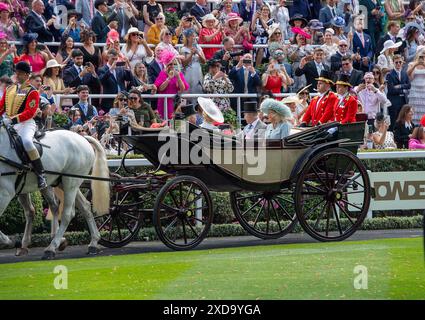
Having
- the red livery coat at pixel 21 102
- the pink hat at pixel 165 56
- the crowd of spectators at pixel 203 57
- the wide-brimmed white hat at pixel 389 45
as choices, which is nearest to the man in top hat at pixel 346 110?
the crowd of spectators at pixel 203 57

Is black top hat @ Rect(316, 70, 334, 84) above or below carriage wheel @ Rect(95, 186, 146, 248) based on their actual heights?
above

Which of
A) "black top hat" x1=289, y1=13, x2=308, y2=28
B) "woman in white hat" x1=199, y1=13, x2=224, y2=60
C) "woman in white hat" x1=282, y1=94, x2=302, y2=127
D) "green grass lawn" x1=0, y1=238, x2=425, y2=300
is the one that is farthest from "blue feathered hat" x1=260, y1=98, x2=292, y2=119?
"black top hat" x1=289, y1=13, x2=308, y2=28

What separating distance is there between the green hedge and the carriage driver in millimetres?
1696

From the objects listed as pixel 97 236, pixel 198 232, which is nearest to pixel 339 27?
pixel 198 232

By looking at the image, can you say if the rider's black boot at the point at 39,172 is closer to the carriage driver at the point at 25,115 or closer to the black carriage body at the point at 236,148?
the carriage driver at the point at 25,115

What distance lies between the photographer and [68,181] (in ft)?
52.0

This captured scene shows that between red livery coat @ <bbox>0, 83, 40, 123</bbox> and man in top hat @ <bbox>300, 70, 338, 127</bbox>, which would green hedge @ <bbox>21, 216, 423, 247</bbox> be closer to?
man in top hat @ <bbox>300, 70, 338, 127</bbox>

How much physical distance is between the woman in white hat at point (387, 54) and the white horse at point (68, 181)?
30.8 feet

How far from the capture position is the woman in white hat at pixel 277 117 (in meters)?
16.7

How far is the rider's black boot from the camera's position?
15.2 meters

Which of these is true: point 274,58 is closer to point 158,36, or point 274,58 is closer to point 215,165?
point 158,36

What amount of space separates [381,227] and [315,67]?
16.0 feet

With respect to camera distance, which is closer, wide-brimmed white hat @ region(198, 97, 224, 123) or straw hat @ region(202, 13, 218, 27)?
wide-brimmed white hat @ region(198, 97, 224, 123)

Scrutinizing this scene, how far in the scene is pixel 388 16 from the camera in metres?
26.9
